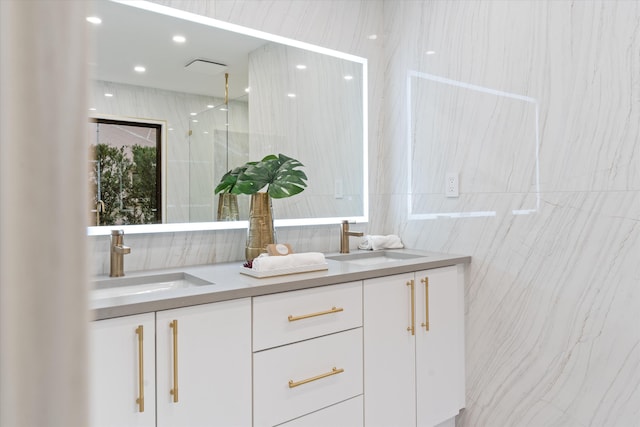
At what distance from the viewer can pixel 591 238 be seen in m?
1.61

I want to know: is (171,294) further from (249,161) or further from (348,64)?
(348,64)

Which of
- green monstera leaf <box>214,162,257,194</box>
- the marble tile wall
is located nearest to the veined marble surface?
the marble tile wall

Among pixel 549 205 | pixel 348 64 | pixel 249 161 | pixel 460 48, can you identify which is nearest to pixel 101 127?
pixel 249 161

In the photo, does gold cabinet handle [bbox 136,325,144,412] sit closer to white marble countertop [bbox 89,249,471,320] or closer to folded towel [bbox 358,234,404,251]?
white marble countertop [bbox 89,249,471,320]

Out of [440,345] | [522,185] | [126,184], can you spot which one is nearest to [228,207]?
[126,184]

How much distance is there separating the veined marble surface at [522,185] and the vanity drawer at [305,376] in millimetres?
634

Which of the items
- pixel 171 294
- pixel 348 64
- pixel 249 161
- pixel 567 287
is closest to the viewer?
pixel 171 294

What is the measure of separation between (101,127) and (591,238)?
1920mm

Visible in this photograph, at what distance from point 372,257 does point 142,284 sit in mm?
1170

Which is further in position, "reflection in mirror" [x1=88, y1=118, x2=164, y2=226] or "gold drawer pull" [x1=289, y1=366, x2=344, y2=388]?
"reflection in mirror" [x1=88, y1=118, x2=164, y2=226]

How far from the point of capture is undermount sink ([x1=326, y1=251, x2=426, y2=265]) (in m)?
2.11

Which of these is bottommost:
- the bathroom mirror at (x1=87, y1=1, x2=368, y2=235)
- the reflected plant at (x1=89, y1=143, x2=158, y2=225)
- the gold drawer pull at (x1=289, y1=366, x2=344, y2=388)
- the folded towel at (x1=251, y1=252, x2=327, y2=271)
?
the gold drawer pull at (x1=289, y1=366, x2=344, y2=388)

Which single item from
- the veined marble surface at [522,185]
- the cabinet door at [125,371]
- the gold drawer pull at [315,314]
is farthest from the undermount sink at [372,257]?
the cabinet door at [125,371]

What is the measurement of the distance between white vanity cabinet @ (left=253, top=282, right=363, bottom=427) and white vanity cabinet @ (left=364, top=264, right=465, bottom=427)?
0.26 feet
